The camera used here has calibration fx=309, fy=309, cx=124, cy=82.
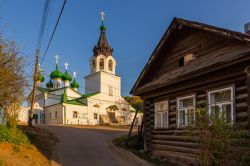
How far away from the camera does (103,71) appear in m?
58.2

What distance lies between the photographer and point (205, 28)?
12953mm

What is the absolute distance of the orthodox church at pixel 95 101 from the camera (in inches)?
2050

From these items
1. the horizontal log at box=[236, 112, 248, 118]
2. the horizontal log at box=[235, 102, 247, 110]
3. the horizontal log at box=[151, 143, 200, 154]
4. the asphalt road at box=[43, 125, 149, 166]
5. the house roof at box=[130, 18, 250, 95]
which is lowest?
the asphalt road at box=[43, 125, 149, 166]

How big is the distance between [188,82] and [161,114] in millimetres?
3128

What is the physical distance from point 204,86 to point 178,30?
4600mm

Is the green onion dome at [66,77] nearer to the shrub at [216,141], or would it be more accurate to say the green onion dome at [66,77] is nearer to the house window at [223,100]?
the house window at [223,100]

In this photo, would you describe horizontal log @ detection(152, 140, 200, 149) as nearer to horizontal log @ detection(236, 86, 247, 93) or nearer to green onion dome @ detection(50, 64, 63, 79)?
horizontal log @ detection(236, 86, 247, 93)

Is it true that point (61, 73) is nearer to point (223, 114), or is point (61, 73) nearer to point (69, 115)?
point (69, 115)

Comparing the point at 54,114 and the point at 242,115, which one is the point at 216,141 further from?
the point at 54,114

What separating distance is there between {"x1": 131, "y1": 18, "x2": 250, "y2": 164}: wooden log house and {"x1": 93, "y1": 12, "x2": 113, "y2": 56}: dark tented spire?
41891 millimetres

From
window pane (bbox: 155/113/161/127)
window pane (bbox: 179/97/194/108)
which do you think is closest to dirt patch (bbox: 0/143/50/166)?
window pane (bbox: 155/113/161/127)

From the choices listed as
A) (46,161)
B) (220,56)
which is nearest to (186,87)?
(220,56)

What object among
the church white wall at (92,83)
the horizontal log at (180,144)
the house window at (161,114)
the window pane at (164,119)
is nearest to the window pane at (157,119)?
the house window at (161,114)

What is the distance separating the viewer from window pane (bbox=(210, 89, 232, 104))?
1106 cm
